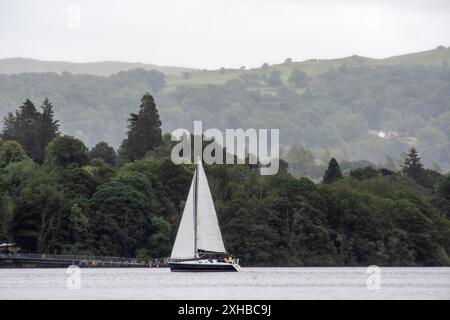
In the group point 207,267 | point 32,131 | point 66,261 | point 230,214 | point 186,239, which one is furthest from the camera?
point 32,131

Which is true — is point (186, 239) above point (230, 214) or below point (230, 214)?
below

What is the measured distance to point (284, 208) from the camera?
142 meters

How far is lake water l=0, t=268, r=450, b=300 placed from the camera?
81312 millimetres

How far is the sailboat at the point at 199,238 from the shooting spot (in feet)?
369

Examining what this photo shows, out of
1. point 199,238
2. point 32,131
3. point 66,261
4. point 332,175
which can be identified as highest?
point 32,131

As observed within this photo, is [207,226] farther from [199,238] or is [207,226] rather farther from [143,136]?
[143,136]

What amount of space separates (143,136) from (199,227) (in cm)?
7495

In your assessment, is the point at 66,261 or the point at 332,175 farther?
the point at 332,175

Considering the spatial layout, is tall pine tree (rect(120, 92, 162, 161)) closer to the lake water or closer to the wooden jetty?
the wooden jetty

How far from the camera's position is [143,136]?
612ft

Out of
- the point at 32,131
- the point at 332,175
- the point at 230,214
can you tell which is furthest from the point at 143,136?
the point at 230,214

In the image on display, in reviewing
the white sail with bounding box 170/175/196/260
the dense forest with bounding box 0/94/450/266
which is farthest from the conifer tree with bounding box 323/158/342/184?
the white sail with bounding box 170/175/196/260
